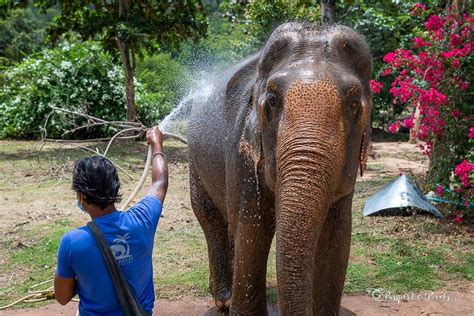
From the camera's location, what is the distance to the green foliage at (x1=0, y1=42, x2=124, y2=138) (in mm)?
15688

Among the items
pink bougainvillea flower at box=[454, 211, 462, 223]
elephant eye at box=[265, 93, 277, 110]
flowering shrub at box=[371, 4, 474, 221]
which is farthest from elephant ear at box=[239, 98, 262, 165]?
pink bougainvillea flower at box=[454, 211, 462, 223]

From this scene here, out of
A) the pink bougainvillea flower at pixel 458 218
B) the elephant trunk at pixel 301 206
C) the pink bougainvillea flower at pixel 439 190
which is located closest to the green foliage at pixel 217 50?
the pink bougainvillea flower at pixel 439 190

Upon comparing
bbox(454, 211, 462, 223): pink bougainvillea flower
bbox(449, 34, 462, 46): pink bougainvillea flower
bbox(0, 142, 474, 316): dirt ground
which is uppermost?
bbox(449, 34, 462, 46): pink bougainvillea flower

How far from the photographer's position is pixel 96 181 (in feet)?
7.73

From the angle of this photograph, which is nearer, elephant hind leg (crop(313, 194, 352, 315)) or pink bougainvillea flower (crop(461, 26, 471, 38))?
elephant hind leg (crop(313, 194, 352, 315))

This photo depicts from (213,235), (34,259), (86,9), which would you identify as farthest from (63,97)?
(213,235)

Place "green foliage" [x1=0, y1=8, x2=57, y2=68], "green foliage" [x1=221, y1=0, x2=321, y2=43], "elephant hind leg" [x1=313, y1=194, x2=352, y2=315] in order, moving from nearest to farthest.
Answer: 1. "elephant hind leg" [x1=313, y1=194, x2=352, y2=315]
2. "green foliage" [x1=221, y1=0, x2=321, y2=43]
3. "green foliage" [x1=0, y1=8, x2=57, y2=68]

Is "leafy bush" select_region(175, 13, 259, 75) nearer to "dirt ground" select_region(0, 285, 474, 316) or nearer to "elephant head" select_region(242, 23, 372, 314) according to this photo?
"dirt ground" select_region(0, 285, 474, 316)

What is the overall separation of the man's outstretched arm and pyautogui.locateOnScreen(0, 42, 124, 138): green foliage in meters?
12.5

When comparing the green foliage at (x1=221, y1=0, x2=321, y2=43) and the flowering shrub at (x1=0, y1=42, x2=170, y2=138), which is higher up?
the green foliage at (x1=221, y1=0, x2=321, y2=43)

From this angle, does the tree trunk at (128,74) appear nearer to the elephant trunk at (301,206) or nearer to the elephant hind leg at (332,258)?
the elephant hind leg at (332,258)

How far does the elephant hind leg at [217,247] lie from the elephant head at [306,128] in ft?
5.78

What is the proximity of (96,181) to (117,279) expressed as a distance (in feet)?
1.25

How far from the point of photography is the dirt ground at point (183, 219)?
4.82 meters
